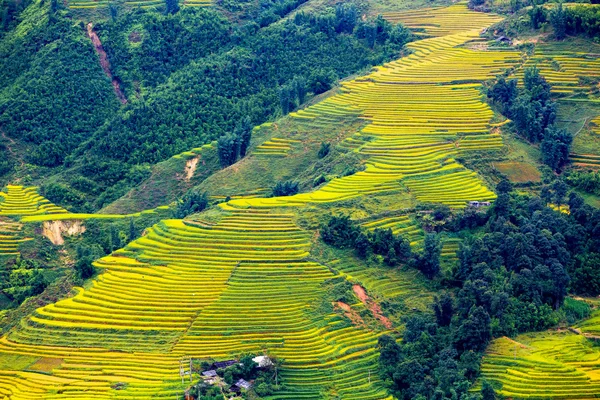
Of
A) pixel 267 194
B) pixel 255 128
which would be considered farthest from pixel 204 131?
pixel 267 194

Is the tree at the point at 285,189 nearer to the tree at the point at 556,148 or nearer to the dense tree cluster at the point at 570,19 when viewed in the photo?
the tree at the point at 556,148

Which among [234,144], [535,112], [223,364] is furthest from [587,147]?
[223,364]

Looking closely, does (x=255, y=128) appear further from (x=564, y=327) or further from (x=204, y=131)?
(x=564, y=327)

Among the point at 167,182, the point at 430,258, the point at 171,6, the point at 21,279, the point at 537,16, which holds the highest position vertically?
the point at 171,6

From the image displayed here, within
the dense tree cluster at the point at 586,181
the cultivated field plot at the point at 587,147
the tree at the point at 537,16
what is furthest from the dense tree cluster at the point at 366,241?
the tree at the point at 537,16

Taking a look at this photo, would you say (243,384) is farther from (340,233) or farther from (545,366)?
(545,366)
